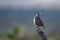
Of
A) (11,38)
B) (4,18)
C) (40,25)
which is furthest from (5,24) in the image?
(40,25)

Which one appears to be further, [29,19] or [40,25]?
[29,19]

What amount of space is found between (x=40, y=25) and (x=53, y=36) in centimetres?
157

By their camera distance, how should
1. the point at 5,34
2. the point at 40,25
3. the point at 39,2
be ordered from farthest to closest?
1. the point at 5,34
2. the point at 39,2
3. the point at 40,25

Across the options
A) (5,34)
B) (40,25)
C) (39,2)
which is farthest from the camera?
(5,34)

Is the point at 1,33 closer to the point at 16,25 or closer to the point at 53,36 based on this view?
the point at 16,25

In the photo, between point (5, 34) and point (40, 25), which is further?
point (5, 34)

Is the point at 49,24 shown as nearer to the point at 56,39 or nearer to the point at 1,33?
the point at 56,39

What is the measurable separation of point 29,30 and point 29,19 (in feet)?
0.63

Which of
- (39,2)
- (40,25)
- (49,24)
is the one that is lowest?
(40,25)

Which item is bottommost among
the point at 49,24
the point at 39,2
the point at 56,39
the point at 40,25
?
the point at 40,25

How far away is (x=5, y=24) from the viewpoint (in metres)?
3.38

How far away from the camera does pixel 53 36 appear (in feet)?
10.1

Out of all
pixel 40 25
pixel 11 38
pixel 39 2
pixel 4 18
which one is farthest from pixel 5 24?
pixel 40 25

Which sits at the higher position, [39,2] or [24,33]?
[39,2]
